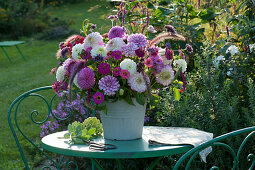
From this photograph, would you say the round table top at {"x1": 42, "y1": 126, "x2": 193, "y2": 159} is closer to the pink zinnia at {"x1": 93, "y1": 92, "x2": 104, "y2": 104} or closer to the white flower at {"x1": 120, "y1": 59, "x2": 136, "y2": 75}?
the pink zinnia at {"x1": 93, "y1": 92, "x2": 104, "y2": 104}

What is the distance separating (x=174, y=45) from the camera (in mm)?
3945

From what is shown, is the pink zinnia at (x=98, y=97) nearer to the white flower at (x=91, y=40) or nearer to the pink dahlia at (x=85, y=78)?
the pink dahlia at (x=85, y=78)

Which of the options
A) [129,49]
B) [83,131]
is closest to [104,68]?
[129,49]

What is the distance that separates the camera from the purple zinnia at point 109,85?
6.00 ft

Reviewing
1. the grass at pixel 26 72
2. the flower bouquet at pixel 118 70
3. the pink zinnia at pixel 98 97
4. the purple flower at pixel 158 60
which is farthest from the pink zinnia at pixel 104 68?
the grass at pixel 26 72

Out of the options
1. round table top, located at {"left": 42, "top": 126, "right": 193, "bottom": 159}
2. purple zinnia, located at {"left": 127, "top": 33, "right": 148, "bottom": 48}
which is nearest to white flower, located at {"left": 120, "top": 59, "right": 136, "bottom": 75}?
purple zinnia, located at {"left": 127, "top": 33, "right": 148, "bottom": 48}

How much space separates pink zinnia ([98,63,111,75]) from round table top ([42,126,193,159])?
392 mm

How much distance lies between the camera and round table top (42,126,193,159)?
1.82m

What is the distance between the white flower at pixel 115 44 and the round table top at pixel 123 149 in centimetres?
50

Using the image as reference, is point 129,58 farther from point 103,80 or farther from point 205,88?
point 205,88

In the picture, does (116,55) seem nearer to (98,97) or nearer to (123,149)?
(98,97)

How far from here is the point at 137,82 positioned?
186 cm

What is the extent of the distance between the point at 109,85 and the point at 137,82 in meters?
0.14

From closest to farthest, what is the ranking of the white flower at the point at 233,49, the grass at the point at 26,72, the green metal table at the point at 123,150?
the green metal table at the point at 123,150 → the white flower at the point at 233,49 → the grass at the point at 26,72
